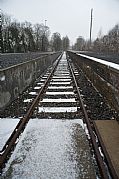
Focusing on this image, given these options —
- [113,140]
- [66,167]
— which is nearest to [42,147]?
[66,167]

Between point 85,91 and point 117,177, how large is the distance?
6760 mm

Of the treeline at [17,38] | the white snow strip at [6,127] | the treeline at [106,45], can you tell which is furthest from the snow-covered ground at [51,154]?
the treeline at [17,38]

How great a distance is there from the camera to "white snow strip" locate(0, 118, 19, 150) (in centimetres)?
476

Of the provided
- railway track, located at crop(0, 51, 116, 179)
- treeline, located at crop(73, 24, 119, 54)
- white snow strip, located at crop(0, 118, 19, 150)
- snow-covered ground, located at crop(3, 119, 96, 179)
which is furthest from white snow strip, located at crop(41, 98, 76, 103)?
treeline, located at crop(73, 24, 119, 54)

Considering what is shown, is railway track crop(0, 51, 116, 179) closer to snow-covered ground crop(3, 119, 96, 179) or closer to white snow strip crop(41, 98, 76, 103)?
white snow strip crop(41, 98, 76, 103)

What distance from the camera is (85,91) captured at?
10.0 metres

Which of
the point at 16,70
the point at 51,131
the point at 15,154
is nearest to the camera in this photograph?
the point at 15,154

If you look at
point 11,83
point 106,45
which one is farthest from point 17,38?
point 11,83

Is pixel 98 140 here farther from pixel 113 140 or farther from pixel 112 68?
pixel 112 68

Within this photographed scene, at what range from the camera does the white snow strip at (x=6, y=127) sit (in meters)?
4.76

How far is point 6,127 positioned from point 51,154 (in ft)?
5.67

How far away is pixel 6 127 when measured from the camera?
547 cm

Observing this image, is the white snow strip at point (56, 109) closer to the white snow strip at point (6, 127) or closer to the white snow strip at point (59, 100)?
the white snow strip at point (59, 100)

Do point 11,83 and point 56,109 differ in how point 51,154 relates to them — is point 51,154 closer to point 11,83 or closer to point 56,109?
point 56,109
